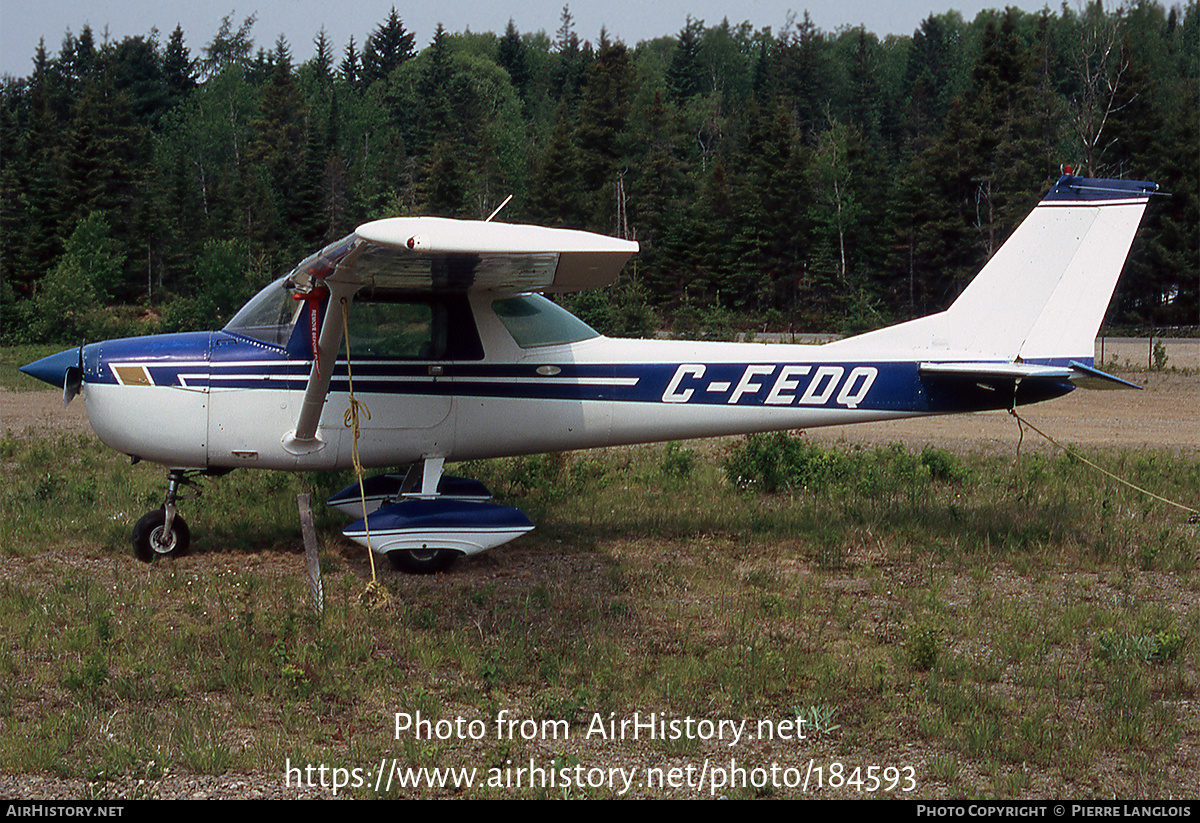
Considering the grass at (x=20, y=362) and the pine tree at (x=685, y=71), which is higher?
the pine tree at (x=685, y=71)

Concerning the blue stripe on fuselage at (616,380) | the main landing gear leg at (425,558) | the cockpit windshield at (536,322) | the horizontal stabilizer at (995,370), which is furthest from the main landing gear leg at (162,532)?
the horizontal stabilizer at (995,370)

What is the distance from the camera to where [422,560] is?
765 cm

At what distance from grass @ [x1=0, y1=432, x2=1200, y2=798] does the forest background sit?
Result: 21.8 meters

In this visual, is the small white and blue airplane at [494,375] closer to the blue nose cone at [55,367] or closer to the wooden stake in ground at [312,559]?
the blue nose cone at [55,367]

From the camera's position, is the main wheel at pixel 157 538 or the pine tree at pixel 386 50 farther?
the pine tree at pixel 386 50

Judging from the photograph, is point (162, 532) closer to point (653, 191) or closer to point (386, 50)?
point (653, 191)

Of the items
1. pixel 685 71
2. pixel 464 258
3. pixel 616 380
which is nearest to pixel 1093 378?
pixel 616 380

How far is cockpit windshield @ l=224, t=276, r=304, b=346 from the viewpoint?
7.85 metres

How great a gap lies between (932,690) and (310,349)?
16.9 feet

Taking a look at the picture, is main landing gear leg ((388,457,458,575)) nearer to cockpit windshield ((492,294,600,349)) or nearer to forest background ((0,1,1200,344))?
cockpit windshield ((492,294,600,349))

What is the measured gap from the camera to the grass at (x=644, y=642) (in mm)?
4641

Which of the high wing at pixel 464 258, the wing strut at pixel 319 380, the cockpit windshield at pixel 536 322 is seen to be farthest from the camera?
the cockpit windshield at pixel 536 322

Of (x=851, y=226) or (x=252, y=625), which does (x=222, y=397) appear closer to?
(x=252, y=625)

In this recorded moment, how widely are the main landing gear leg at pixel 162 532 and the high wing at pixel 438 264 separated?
1.04 m
